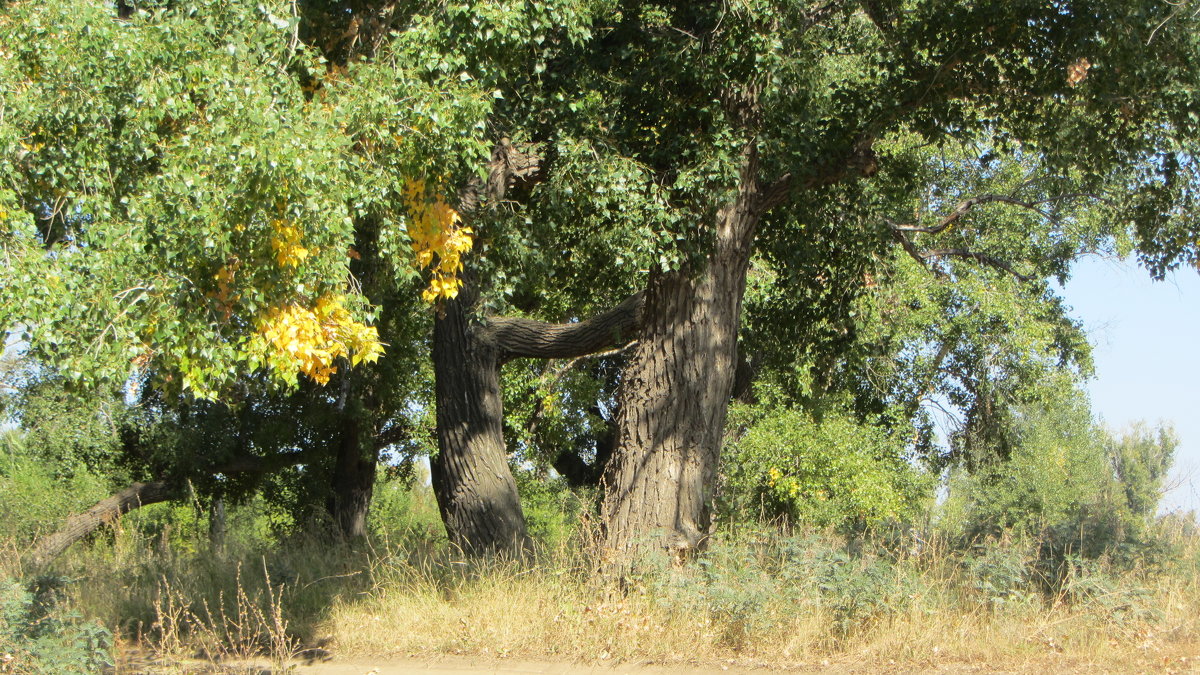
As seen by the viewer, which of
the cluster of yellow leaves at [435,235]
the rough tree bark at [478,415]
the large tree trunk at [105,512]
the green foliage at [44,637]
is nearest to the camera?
the green foliage at [44,637]

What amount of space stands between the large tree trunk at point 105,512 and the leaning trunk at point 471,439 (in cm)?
546

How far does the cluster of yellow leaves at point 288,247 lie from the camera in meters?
5.77

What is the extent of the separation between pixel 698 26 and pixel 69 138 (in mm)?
4994

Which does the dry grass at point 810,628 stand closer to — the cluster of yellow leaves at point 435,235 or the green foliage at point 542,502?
the cluster of yellow leaves at point 435,235

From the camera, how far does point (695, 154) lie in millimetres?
8680

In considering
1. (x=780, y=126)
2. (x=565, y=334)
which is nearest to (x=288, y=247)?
(x=780, y=126)

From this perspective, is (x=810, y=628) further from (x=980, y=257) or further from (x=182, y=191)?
(x=980, y=257)

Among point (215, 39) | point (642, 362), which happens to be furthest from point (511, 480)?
point (215, 39)

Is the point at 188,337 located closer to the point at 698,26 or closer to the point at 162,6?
the point at 162,6

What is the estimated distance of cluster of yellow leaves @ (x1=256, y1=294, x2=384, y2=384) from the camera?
18.8 ft

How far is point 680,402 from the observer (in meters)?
8.88

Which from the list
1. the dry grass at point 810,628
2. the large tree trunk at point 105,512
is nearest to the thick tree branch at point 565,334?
the dry grass at point 810,628

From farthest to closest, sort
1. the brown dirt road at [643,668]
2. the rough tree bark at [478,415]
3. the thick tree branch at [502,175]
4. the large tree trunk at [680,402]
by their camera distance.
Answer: the rough tree bark at [478,415] → the thick tree branch at [502,175] → the large tree trunk at [680,402] → the brown dirt road at [643,668]

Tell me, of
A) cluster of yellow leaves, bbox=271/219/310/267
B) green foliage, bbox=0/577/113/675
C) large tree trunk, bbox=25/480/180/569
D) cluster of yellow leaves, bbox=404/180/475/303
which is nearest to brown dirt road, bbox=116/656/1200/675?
green foliage, bbox=0/577/113/675
